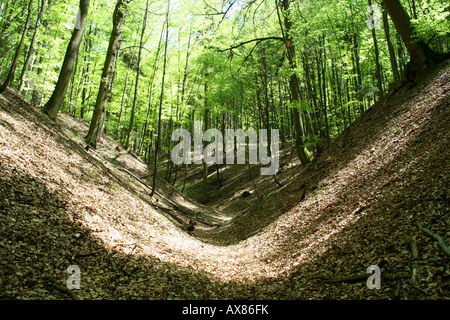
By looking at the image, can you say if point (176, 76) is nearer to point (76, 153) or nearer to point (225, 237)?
point (76, 153)

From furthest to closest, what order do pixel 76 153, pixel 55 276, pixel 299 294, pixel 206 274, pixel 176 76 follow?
1. pixel 176 76
2. pixel 76 153
3. pixel 206 274
4. pixel 299 294
5. pixel 55 276

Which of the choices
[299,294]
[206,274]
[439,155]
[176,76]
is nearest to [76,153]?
[206,274]

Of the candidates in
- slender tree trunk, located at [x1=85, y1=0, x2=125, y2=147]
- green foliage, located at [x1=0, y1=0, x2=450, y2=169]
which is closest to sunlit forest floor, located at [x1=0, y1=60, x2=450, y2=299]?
slender tree trunk, located at [x1=85, y1=0, x2=125, y2=147]

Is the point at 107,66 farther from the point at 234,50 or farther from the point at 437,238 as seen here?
the point at 437,238

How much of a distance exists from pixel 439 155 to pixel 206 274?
200 inches

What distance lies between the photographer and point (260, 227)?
927cm

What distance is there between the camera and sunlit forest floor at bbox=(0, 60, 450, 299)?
3389 mm

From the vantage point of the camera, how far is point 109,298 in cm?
350

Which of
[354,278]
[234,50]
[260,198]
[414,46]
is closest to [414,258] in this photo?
[354,278]

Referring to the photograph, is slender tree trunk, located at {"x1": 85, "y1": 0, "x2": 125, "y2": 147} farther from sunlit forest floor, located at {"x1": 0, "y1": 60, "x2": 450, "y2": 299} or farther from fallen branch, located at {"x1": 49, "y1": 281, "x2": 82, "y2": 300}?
fallen branch, located at {"x1": 49, "y1": 281, "x2": 82, "y2": 300}

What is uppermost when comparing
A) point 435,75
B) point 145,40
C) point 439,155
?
point 145,40

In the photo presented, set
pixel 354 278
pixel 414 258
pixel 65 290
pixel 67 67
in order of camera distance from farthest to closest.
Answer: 1. pixel 67 67
2. pixel 354 278
3. pixel 65 290
4. pixel 414 258

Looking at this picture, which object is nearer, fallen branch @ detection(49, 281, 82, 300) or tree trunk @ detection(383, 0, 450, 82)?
fallen branch @ detection(49, 281, 82, 300)
